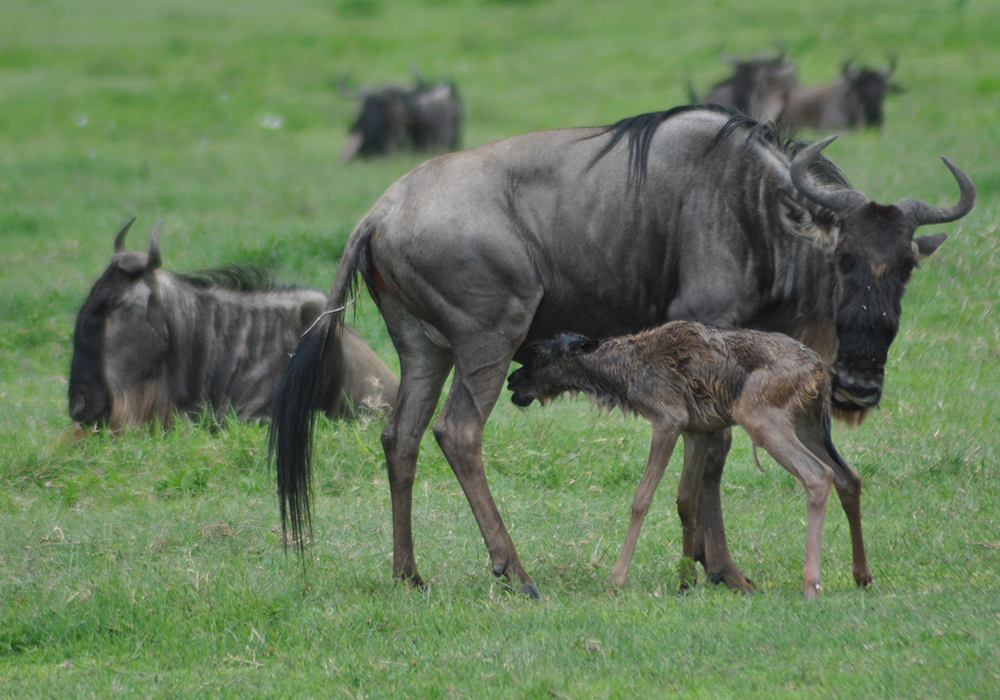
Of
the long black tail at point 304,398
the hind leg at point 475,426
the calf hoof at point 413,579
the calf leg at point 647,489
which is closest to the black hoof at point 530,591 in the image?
the hind leg at point 475,426

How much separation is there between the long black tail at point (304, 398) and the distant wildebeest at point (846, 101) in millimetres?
13044

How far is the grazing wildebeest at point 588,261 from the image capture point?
516cm

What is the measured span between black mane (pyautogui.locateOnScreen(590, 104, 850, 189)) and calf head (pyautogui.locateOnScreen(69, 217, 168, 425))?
3.74 m

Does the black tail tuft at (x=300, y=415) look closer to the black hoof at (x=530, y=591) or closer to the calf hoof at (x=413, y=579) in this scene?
the calf hoof at (x=413, y=579)

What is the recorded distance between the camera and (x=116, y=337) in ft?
25.9

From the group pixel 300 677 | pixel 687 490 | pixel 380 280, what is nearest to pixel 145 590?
pixel 300 677

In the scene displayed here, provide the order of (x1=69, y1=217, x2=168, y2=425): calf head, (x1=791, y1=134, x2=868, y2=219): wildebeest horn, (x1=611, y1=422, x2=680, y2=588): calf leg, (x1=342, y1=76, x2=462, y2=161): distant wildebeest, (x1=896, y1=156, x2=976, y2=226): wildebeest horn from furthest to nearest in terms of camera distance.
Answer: (x1=342, y1=76, x2=462, y2=161): distant wildebeest → (x1=69, y1=217, x2=168, y2=425): calf head → (x1=896, y1=156, x2=976, y2=226): wildebeest horn → (x1=791, y1=134, x2=868, y2=219): wildebeest horn → (x1=611, y1=422, x2=680, y2=588): calf leg

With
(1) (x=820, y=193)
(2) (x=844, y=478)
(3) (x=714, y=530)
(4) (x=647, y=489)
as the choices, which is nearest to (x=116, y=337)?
(4) (x=647, y=489)

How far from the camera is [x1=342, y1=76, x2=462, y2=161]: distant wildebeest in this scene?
18.7 metres

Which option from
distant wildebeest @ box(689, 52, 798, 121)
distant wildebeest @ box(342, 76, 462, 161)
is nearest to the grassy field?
distant wildebeest @ box(342, 76, 462, 161)

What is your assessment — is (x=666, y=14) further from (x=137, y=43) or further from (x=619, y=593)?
(x=619, y=593)

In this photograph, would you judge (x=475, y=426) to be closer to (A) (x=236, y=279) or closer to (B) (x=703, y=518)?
(B) (x=703, y=518)

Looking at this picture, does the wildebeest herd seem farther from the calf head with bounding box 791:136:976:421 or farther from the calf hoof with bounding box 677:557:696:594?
the calf hoof with bounding box 677:557:696:594

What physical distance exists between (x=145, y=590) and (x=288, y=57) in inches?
828
